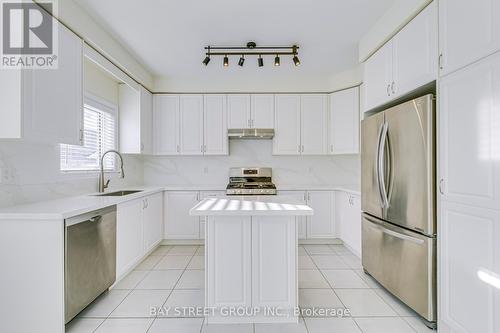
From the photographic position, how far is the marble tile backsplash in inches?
76.0

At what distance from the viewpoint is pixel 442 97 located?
5.83 feet

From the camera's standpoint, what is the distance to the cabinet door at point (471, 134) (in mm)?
1417

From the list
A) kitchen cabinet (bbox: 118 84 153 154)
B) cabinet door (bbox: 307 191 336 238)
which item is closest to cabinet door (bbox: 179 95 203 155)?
kitchen cabinet (bbox: 118 84 153 154)

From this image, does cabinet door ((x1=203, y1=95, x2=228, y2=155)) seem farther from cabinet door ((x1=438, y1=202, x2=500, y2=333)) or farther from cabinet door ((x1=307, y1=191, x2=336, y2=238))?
cabinet door ((x1=438, y1=202, x2=500, y2=333))

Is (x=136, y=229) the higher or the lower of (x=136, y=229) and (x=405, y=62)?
A: the lower

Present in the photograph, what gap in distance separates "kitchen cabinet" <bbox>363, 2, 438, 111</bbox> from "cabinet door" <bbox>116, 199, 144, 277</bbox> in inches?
115

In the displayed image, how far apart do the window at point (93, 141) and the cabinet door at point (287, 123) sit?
97.1 inches

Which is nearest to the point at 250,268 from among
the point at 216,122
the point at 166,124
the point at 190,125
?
the point at 216,122

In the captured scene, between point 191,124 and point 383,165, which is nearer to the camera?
point 383,165

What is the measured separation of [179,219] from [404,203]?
3059 mm

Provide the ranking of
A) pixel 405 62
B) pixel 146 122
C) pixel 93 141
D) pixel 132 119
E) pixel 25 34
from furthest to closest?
A: pixel 146 122, pixel 132 119, pixel 93 141, pixel 405 62, pixel 25 34

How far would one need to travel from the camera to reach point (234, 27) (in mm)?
2633

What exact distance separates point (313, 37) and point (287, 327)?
2.90 meters

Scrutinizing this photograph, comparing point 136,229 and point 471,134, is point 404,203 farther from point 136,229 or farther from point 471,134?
point 136,229
